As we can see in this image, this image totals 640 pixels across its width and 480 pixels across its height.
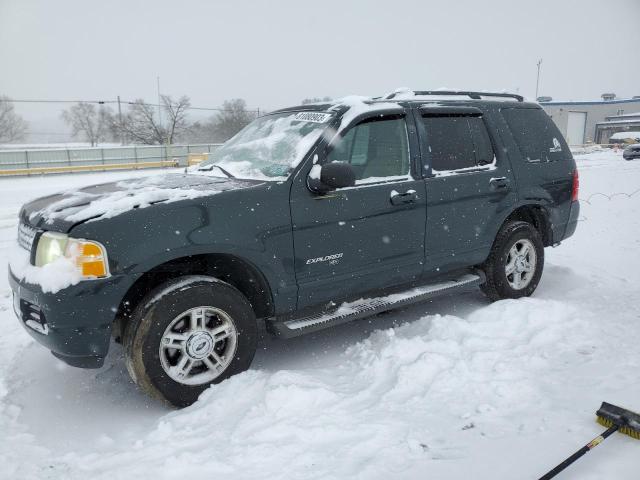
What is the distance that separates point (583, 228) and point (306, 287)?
666cm

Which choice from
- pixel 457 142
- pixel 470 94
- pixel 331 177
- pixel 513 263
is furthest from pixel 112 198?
pixel 513 263

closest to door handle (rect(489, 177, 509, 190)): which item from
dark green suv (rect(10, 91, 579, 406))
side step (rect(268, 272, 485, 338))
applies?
dark green suv (rect(10, 91, 579, 406))

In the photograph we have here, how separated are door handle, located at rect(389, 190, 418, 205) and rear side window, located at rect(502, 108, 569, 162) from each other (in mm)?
1577

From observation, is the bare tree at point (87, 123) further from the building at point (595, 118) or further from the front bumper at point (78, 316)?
the front bumper at point (78, 316)

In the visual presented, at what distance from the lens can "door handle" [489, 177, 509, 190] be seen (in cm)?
461

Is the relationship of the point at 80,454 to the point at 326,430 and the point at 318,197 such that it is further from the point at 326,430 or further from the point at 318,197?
the point at 318,197

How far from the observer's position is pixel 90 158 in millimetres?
30469

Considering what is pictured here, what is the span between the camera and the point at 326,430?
285 cm

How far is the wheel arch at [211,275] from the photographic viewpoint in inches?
128

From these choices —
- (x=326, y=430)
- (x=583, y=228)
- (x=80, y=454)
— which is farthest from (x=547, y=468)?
(x=583, y=228)

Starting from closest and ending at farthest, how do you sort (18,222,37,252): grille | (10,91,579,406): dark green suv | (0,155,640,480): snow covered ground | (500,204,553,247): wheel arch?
(0,155,640,480): snow covered ground < (10,91,579,406): dark green suv < (18,222,37,252): grille < (500,204,553,247): wheel arch

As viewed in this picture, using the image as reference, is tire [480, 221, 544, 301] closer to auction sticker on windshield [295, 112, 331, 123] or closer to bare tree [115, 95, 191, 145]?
auction sticker on windshield [295, 112, 331, 123]

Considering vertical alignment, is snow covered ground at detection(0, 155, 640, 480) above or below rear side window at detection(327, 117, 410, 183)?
below

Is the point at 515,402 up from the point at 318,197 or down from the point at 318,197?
down
